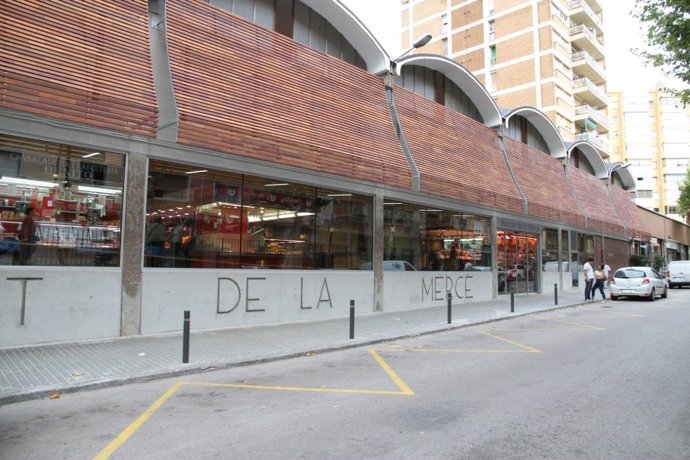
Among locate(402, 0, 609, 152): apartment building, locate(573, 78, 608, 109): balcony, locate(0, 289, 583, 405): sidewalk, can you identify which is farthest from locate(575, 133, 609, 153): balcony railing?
locate(0, 289, 583, 405): sidewalk

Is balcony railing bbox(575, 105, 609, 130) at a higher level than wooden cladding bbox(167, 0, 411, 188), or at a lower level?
higher

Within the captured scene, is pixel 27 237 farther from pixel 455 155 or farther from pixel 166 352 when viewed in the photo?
pixel 455 155

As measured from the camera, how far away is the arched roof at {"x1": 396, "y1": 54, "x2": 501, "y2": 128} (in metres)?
18.6

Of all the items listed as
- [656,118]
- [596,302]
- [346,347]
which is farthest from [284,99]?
[656,118]

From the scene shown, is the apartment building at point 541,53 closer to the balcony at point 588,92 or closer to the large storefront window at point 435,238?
the balcony at point 588,92

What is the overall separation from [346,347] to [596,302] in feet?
51.3

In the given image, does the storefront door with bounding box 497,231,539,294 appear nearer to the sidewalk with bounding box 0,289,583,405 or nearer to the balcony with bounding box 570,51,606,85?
the sidewalk with bounding box 0,289,583,405

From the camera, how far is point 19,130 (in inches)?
335

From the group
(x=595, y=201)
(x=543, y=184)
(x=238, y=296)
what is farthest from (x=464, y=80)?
(x=595, y=201)

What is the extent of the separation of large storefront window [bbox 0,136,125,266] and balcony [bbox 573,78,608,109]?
4782 cm

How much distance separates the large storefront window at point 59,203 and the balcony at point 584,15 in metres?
50.6

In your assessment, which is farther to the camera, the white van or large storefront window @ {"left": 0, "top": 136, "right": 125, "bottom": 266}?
the white van

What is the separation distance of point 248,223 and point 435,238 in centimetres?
839

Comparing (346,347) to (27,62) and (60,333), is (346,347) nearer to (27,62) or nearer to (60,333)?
(60,333)
